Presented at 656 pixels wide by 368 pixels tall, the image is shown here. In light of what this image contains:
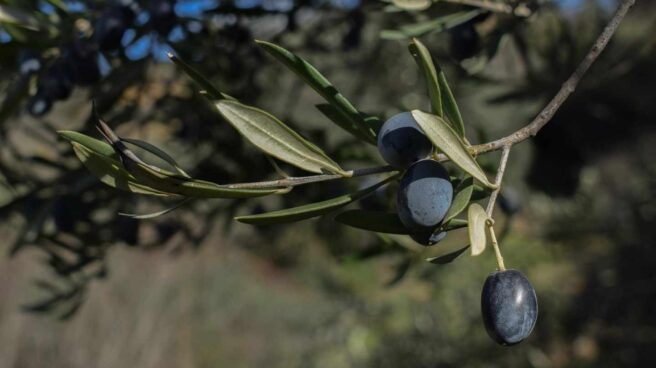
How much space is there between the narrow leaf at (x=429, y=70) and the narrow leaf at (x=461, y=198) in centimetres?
5

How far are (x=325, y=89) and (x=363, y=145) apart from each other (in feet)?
2.12

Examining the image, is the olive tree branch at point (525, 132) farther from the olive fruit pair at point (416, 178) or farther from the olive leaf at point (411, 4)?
the olive leaf at point (411, 4)

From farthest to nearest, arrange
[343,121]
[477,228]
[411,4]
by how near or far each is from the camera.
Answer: [411,4], [343,121], [477,228]

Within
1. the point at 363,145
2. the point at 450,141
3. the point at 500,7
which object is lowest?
the point at 363,145

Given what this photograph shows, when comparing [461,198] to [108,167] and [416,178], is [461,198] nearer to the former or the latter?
[416,178]

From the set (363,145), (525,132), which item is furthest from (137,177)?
(363,145)

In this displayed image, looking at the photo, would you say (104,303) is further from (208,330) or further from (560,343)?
(560,343)

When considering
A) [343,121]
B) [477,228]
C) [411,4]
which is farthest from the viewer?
[411,4]

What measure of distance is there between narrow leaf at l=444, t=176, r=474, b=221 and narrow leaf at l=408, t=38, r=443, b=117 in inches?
1.9

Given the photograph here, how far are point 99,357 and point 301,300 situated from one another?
8.57 feet

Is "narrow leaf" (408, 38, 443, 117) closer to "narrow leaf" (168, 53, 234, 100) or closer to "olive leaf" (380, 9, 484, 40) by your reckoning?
"narrow leaf" (168, 53, 234, 100)

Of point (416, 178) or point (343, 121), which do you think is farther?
point (343, 121)

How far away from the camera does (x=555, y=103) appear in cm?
48

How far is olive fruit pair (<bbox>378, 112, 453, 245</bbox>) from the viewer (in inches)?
18.6
